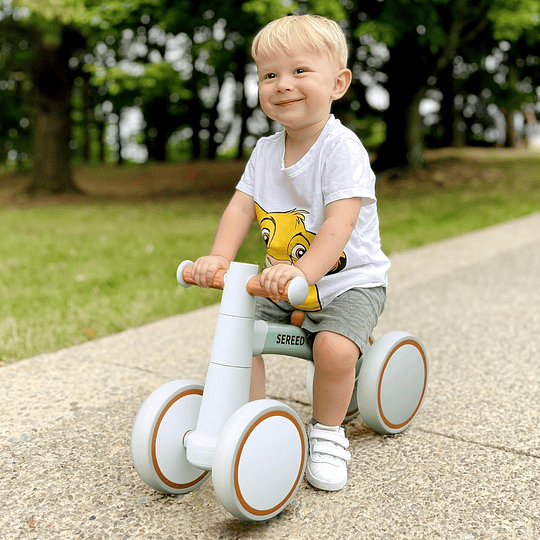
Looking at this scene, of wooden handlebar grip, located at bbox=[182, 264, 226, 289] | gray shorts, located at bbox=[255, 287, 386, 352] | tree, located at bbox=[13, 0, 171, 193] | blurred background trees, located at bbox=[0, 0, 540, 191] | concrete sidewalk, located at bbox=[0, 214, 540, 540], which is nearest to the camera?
concrete sidewalk, located at bbox=[0, 214, 540, 540]

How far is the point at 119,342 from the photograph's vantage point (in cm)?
364

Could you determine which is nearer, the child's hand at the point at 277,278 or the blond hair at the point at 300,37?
the child's hand at the point at 277,278

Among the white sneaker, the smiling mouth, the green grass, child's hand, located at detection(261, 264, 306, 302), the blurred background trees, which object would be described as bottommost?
the green grass

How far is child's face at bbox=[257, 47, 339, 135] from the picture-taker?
1.98 metres

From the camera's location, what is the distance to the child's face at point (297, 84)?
6.48 ft

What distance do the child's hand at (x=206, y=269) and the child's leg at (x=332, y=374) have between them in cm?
40

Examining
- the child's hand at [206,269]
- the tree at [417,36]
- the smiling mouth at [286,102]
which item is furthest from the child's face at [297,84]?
the tree at [417,36]

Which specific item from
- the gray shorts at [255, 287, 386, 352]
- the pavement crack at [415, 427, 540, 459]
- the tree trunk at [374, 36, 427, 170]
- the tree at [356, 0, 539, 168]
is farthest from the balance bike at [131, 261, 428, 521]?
the tree trunk at [374, 36, 427, 170]

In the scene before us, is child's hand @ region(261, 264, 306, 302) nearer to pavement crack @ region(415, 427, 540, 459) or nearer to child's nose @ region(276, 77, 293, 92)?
child's nose @ region(276, 77, 293, 92)

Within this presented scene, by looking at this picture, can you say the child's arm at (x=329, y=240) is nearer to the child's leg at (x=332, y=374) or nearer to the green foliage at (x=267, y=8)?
the child's leg at (x=332, y=374)

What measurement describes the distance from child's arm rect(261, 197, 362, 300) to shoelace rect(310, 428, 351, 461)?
0.53 meters

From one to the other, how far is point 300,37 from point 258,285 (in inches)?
29.7

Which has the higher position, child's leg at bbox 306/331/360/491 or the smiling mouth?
the smiling mouth

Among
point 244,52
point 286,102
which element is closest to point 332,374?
point 286,102
